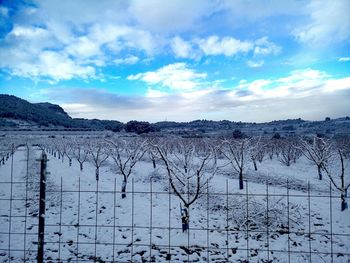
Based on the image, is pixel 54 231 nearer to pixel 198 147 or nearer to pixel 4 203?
pixel 4 203

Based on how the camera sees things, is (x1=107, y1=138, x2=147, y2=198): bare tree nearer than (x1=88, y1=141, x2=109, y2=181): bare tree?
Yes

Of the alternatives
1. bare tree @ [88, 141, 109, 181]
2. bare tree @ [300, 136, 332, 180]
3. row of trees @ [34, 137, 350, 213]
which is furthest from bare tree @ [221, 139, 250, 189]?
bare tree @ [88, 141, 109, 181]

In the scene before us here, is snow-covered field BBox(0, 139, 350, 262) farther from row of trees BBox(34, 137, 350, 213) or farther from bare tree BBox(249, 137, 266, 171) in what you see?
bare tree BBox(249, 137, 266, 171)

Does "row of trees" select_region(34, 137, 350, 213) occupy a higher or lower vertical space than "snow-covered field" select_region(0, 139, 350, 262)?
higher

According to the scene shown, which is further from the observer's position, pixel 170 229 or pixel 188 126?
pixel 188 126

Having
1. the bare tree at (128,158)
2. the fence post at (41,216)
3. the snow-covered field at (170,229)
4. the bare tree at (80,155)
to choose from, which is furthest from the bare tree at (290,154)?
the fence post at (41,216)

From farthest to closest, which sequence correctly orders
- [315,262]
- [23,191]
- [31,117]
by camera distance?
[31,117]
[23,191]
[315,262]

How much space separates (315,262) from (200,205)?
22.3 ft

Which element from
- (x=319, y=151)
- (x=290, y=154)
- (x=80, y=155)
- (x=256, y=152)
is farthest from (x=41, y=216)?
(x=80, y=155)

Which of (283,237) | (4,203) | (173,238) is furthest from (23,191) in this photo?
(283,237)

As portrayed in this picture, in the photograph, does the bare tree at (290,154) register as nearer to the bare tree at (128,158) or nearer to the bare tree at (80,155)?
the bare tree at (128,158)

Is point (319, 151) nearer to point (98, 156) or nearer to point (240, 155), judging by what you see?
point (240, 155)

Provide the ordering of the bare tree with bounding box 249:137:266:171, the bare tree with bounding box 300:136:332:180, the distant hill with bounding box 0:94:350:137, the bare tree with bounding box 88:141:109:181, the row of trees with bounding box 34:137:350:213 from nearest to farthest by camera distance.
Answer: the row of trees with bounding box 34:137:350:213, the bare tree with bounding box 300:136:332:180, the bare tree with bounding box 88:141:109:181, the bare tree with bounding box 249:137:266:171, the distant hill with bounding box 0:94:350:137

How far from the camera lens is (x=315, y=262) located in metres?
7.52
